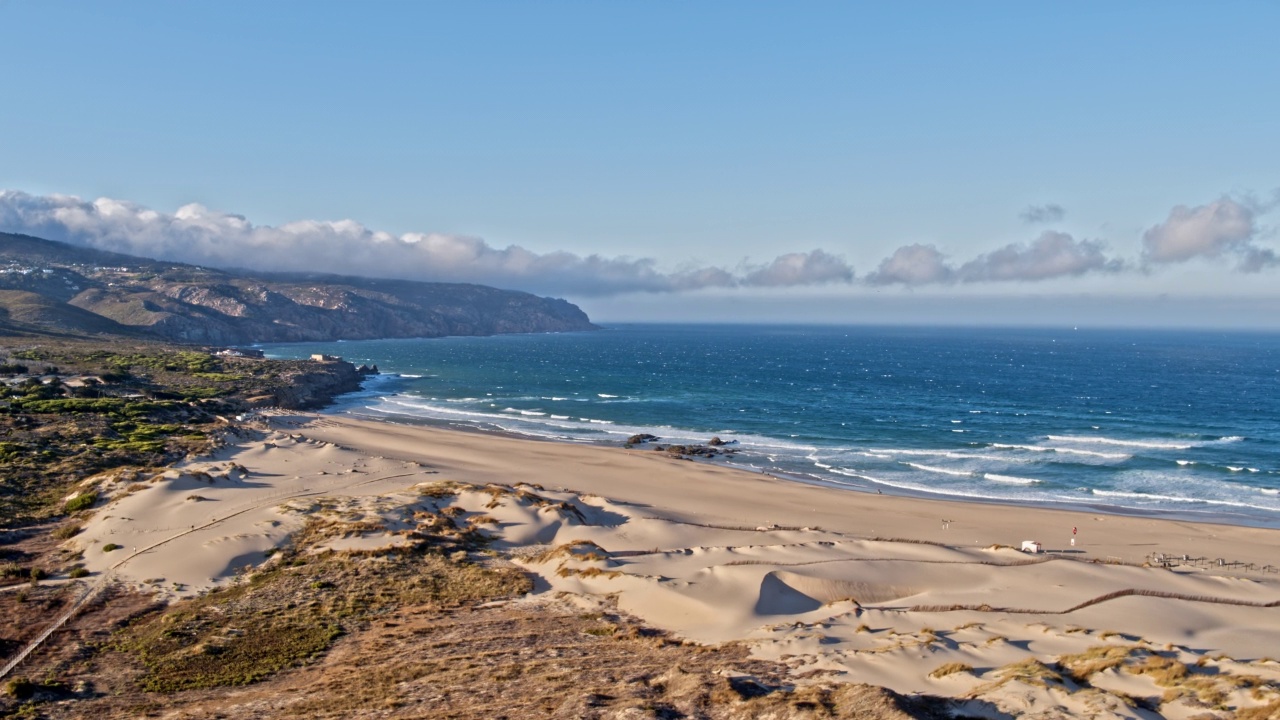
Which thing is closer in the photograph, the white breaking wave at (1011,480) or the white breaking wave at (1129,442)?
the white breaking wave at (1011,480)

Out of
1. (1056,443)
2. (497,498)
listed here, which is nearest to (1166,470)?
(1056,443)

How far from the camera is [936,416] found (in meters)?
75.4

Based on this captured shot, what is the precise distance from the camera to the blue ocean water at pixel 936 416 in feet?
161

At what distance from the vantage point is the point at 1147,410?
78688mm

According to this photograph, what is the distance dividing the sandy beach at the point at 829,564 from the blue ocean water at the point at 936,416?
7.39m

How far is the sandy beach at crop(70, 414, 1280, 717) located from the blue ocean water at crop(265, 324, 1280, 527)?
7.39 m

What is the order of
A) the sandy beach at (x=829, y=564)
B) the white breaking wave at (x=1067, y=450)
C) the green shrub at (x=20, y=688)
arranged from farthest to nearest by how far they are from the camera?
the white breaking wave at (x=1067, y=450) < the sandy beach at (x=829, y=564) < the green shrub at (x=20, y=688)

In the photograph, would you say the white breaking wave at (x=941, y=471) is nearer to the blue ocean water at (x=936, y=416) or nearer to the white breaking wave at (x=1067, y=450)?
the blue ocean water at (x=936, y=416)

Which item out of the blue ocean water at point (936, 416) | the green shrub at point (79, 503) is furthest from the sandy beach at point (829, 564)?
the blue ocean water at point (936, 416)

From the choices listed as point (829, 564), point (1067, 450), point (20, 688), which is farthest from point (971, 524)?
point (20, 688)

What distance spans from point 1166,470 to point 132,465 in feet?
212

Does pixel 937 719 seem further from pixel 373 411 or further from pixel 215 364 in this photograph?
pixel 215 364

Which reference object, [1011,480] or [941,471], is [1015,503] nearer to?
[1011,480]

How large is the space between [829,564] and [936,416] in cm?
5417
